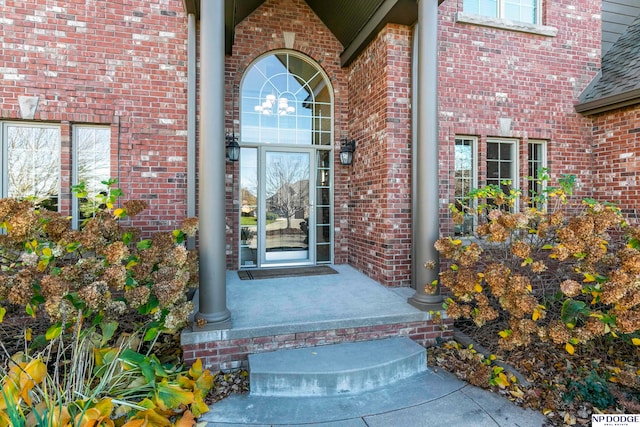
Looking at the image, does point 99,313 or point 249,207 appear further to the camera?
point 249,207

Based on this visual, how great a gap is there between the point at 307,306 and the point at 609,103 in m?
5.23

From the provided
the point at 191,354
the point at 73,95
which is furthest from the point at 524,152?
the point at 73,95

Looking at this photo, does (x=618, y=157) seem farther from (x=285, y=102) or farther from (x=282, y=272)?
(x=282, y=272)

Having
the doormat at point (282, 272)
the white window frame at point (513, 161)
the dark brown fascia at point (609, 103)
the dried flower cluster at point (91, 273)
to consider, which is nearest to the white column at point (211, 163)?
the dried flower cluster at point (91, 273)

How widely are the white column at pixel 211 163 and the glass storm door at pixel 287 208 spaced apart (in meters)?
2.52

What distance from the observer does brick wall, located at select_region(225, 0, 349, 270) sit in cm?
523

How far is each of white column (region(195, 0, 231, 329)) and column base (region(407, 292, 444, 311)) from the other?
74.1 inches

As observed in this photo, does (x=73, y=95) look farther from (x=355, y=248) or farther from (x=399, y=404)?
(x=399, y=404)

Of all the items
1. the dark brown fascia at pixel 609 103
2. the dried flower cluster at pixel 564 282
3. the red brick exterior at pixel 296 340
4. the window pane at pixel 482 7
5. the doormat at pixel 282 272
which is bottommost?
the red brick exterior at pixel 296 340

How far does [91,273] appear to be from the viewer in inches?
109

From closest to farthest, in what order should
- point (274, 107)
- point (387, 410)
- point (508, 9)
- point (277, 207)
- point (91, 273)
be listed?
point (387, 410) → point (91, 273) → point (508, 9) → point (274, 107) → point (277, 207)

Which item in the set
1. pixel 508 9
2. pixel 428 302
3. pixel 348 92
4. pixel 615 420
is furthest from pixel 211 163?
pixel 508 9

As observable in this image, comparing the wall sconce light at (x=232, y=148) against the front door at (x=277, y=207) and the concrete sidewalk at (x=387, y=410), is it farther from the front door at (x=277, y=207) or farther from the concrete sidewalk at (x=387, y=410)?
the concrete sidewalk at (x=387, y=410)

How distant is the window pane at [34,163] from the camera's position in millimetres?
4121
